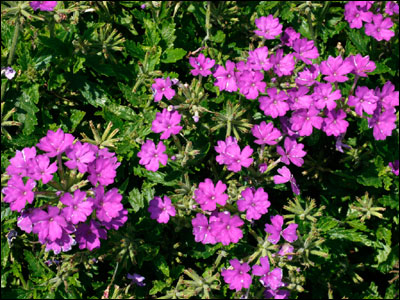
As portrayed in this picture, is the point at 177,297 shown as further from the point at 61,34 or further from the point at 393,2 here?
the point at 393,2

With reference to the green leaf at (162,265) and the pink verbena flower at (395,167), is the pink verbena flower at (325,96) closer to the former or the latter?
the pink verbena flower at (395,167)

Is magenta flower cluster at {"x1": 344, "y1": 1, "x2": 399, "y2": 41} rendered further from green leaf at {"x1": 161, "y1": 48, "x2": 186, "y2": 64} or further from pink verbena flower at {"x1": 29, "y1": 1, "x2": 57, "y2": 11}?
pink verbena flower at {"x1": 29, "y1": 1, "x2": 57, "y2": 11}

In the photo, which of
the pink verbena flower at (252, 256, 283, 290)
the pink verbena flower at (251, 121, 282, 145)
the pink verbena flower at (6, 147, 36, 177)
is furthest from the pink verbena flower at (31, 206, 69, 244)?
the pink verbena flower at (251, 121, 282, 145)

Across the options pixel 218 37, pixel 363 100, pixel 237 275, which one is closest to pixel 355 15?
pixel 363 100

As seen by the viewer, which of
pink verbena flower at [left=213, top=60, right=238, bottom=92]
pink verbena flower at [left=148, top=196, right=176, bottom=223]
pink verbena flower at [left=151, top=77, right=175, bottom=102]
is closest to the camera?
pink verbena flower at [left=148, top=196, right=176, bottom=223]

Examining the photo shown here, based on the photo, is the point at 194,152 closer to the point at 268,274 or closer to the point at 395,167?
the point at 268,274

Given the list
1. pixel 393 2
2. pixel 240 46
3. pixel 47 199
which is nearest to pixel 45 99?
pixel 47 199
